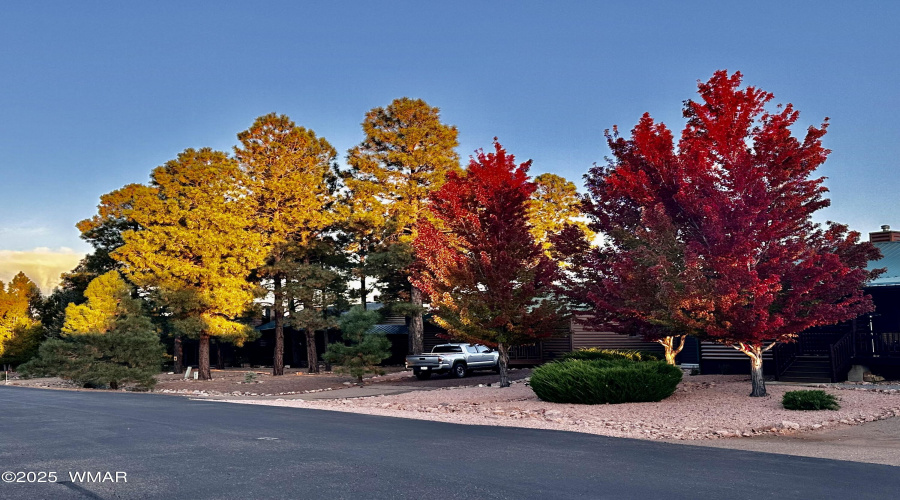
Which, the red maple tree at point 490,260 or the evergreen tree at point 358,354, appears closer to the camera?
the red maple tree at point 490,260

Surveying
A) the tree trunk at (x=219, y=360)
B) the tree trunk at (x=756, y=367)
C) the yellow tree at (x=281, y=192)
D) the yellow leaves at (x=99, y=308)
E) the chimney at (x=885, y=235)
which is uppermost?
the yellow tree at (x=281, y=192)

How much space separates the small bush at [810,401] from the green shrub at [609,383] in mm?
2894

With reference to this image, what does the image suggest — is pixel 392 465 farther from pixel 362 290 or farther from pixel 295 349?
pixel 295 349

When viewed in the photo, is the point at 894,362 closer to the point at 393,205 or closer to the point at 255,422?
the point at 255,422

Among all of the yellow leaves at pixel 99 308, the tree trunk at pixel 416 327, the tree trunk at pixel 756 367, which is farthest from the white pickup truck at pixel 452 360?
the tree trunk at pixel 756 367

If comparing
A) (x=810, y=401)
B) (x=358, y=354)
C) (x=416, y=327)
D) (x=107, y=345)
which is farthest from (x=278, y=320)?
(x=810, y=401)

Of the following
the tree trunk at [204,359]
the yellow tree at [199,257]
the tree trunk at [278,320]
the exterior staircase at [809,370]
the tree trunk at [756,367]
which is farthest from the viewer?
the tree trunk at [278,320]

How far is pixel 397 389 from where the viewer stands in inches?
1053

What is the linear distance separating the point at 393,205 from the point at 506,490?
98.0ft

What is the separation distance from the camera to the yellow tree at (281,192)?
119 feet

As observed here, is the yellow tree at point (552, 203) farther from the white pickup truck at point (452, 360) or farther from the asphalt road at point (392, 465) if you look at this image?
the asphalt road at point (392, 465)

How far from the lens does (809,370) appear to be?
22609 millimetres

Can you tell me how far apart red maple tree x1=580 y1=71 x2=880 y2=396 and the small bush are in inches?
62.4

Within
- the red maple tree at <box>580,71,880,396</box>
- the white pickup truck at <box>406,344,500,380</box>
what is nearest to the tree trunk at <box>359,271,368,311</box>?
the white pickup truck at <box>406,344,500,380</box>
